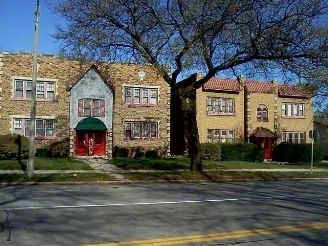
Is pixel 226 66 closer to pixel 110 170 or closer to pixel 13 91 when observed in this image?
pixel 110 170

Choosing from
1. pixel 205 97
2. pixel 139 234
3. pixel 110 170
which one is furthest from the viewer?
pixel 205 97

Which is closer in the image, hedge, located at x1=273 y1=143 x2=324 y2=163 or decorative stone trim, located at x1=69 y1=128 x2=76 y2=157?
decorative stone trim, located at x1=69 y1=128 x2=76 y2=157

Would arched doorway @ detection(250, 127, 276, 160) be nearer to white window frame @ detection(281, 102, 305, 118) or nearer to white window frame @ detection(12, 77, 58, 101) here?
white window frame @ detection(281, 102, 305, 118)

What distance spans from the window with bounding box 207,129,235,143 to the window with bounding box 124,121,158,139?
551 centimetres

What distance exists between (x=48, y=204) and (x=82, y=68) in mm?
22632

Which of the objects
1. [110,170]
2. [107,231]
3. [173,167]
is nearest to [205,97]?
[173,167]

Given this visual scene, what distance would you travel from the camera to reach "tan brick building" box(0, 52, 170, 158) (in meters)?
31.6

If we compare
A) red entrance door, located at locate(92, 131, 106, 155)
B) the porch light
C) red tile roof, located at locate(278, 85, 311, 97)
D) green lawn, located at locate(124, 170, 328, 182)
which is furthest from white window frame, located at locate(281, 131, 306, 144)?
red entrance door, located at locate(92, 131, 106, 155)

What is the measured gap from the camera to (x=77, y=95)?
109 ft

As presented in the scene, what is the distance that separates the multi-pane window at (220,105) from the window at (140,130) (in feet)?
19.1

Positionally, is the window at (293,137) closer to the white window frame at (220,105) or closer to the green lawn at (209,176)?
the white window frame at (220,105)

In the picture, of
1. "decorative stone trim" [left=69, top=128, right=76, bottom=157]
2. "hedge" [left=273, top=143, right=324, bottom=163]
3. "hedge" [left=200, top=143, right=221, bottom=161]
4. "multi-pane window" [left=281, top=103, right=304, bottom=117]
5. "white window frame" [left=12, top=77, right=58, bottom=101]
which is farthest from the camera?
"multi-pane window" [left=281, top=103, right=304, bottom=117]

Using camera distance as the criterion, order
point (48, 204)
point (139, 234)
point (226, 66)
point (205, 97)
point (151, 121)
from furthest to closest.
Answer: point (205, 97), point (151, 121), point (226, 66), point (48, 204), point (139, 234)

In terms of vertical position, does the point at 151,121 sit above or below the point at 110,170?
above
